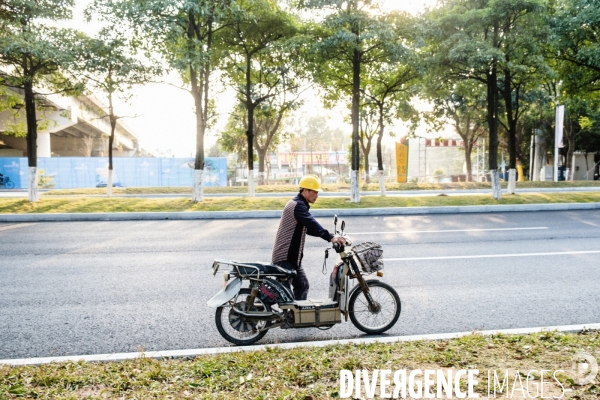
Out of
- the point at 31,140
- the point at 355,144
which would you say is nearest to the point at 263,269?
the point at 355,144

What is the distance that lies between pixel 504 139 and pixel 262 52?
29.1 m

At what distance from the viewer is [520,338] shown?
4199 millimetres

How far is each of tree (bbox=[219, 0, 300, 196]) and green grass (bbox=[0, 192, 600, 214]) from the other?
3455 mm

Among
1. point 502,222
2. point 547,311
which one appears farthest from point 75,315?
point 502,222

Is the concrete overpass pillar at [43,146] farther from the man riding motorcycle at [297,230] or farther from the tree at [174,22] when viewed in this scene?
the man riding motorcycle at [297,230]

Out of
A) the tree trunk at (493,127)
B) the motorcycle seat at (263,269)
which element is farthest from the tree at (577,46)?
the motorcycle seat at (263,269)

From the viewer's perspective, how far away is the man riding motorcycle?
15.1 feet

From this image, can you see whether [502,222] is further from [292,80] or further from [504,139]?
[504,139]

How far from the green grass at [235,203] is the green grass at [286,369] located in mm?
11541

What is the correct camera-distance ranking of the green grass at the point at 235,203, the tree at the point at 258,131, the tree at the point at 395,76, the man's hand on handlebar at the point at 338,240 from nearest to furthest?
the man's hand on handlebar at the point at 338,240 < the green grass at the point at 235,203 < the tree at the point at 395,76 < the tree at the point at 258,131

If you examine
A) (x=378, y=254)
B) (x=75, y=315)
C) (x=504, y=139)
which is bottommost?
(x=75, y=315)

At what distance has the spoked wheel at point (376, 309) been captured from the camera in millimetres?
4762

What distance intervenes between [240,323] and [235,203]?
474 inches

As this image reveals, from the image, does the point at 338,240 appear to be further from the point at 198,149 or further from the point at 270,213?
the point at 198,149
